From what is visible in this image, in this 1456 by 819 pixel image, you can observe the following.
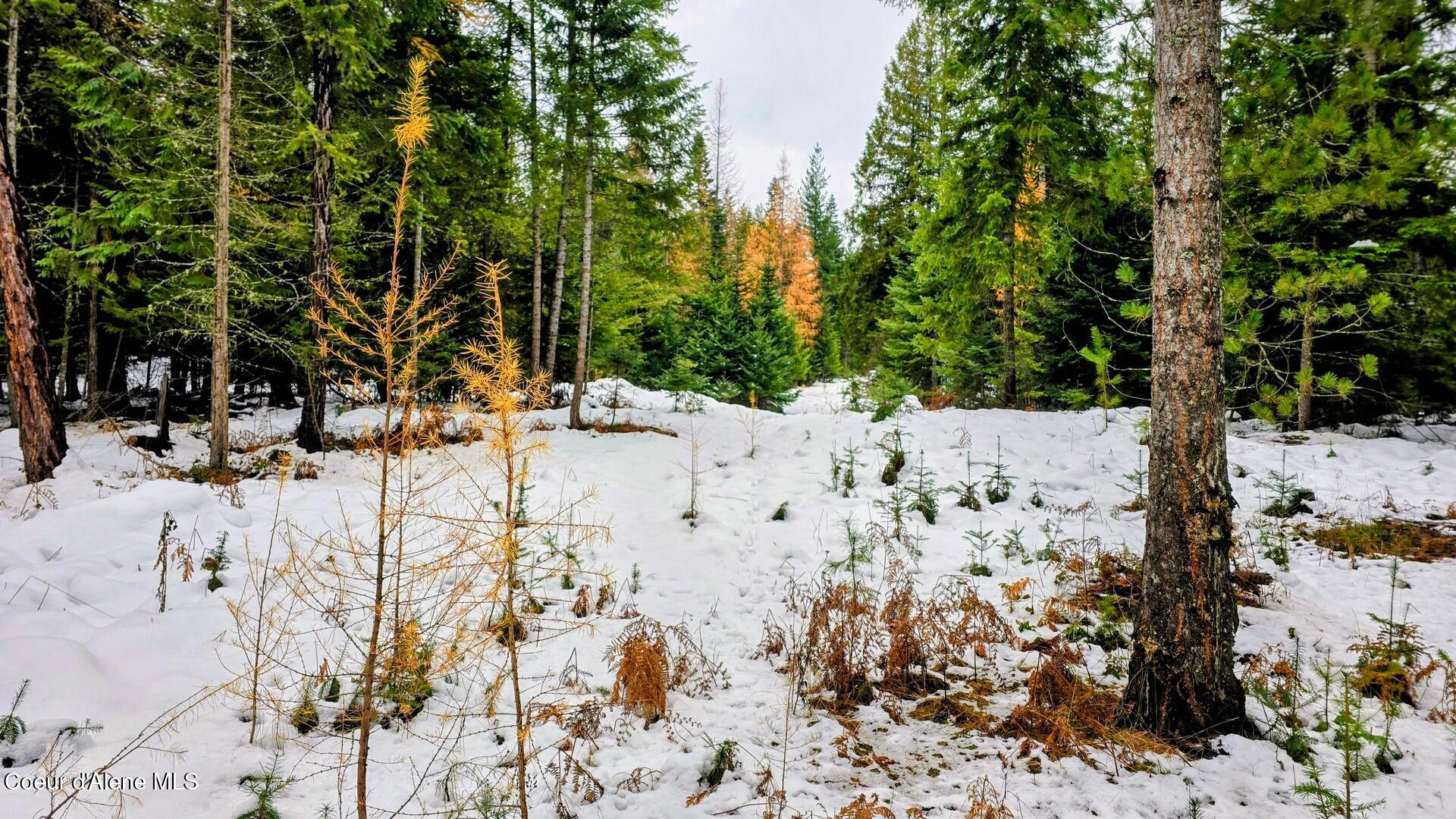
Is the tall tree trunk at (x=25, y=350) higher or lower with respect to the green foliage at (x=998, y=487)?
higher

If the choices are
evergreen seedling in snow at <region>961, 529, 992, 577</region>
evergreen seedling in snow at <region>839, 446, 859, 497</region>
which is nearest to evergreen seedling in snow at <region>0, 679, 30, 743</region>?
evergreen seedling in snow at <region>961, 529, 992, 577</region>

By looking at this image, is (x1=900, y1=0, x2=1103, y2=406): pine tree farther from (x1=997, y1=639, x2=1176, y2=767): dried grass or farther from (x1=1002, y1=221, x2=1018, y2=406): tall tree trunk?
(x1=997, y1=639, x2=1176, y2=767): dried grass

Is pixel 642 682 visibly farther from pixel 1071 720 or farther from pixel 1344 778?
pixel 1344 778

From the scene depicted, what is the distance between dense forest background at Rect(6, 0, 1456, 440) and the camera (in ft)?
19.7

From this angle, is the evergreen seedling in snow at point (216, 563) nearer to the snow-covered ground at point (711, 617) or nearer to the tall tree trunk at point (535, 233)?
the snow-covered ground at point (711, 617)

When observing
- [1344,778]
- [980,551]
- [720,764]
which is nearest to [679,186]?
[980,551]

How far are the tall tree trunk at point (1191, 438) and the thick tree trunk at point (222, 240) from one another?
11.3m

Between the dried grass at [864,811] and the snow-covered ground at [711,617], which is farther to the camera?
the snow-covered ground at [711,617]

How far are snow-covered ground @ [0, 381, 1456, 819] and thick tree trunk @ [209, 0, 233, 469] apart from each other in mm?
1163

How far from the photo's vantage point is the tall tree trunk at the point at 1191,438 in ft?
11.0

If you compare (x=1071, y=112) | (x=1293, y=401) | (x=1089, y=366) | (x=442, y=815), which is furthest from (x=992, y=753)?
(x=1089, y=366)

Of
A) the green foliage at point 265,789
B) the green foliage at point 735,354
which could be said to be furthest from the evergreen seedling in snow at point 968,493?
the green foliage at point 735,354

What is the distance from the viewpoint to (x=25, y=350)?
7105 mm

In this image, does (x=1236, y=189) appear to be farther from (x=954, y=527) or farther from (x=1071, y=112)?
(x=954, y=527)
